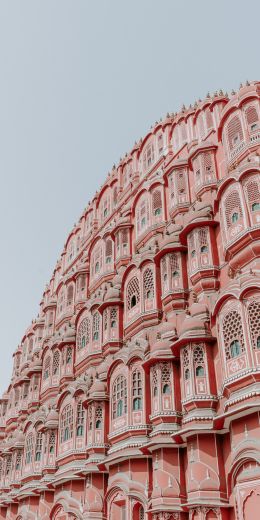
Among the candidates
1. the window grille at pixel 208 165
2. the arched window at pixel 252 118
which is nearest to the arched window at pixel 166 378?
the window grille at pixel 208 165

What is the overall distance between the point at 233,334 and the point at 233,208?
184 inches

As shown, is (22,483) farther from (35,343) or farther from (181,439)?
(181,439)

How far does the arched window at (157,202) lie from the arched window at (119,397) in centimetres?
820

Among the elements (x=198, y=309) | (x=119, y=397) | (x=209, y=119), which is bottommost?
(x=119, y=397)

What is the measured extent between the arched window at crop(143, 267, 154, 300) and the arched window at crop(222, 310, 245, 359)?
6061 millimetres

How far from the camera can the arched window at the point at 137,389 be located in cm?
1897

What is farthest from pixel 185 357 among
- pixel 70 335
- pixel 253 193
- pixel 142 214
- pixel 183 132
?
pixel 183 132

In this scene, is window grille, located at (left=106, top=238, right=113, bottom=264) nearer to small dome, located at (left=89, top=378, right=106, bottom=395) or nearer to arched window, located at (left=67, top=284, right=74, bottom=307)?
arched window, located at (left=67, top=284, right=74, bottom=307)

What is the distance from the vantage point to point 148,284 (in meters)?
21.8

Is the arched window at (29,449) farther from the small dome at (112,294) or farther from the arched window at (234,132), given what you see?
the arched window at (234,132)

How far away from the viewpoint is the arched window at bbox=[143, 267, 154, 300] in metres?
21.5

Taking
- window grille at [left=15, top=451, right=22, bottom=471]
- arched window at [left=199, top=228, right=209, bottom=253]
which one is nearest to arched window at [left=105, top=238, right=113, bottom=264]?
arched window at [left=199, top=228, right=209, bottom=253]

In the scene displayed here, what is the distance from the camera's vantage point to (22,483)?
27812 mm

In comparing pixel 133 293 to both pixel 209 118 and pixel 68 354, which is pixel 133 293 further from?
pixel 209 118
